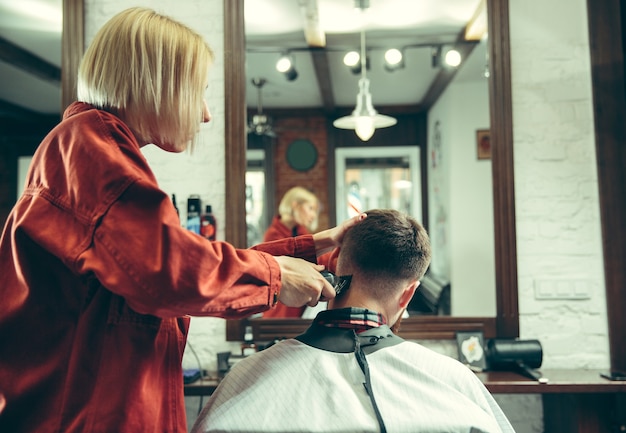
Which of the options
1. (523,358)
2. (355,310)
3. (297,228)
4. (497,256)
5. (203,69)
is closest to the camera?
(203,69)

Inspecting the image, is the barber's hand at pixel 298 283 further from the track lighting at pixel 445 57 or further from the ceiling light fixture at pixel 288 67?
the track lighting at pixel 445 57

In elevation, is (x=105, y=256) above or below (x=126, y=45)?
below

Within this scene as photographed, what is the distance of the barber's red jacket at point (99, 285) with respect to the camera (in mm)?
892

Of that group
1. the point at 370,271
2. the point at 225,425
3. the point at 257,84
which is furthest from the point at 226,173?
the point at 225,425

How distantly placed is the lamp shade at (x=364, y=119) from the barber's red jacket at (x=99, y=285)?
205 centimetres

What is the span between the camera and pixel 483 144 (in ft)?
8.63

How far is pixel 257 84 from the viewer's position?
2686 millimetres

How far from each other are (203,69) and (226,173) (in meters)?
1.38

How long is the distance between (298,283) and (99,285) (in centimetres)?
38

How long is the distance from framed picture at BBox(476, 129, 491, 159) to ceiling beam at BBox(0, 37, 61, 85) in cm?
207

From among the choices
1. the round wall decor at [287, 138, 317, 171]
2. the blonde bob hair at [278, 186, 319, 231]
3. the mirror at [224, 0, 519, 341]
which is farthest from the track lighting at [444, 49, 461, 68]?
the blonde bob hair at [278, 186, 319, 231]

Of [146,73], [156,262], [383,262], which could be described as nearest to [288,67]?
A: [383,262]

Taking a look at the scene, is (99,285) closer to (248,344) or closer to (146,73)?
(146,73)

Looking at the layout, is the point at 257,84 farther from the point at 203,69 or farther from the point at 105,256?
the point at 105,256
